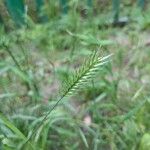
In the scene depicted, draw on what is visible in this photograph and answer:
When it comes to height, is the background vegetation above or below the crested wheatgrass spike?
below

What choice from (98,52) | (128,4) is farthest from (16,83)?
(98,52)

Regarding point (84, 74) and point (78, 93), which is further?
point (78, 93)

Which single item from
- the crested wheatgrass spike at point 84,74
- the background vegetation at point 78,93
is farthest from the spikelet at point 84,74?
the background vegetation at point 78,93

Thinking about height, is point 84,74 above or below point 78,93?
above

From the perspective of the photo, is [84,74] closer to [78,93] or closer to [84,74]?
[84,74]

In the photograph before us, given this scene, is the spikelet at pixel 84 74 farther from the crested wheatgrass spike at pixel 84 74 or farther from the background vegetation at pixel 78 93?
the background vegetation at pixel 78 93

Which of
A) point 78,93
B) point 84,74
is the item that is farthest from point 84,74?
point 78,93

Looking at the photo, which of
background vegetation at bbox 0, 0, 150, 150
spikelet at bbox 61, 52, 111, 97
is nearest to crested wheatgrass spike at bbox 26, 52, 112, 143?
spikelet at bbox 61, 52, 111, 97

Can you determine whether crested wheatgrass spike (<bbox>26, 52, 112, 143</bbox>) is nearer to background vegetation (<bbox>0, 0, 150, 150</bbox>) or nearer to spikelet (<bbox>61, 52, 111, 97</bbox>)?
spikelet (<bbox>61, 52, 111, 97</bbox>)
